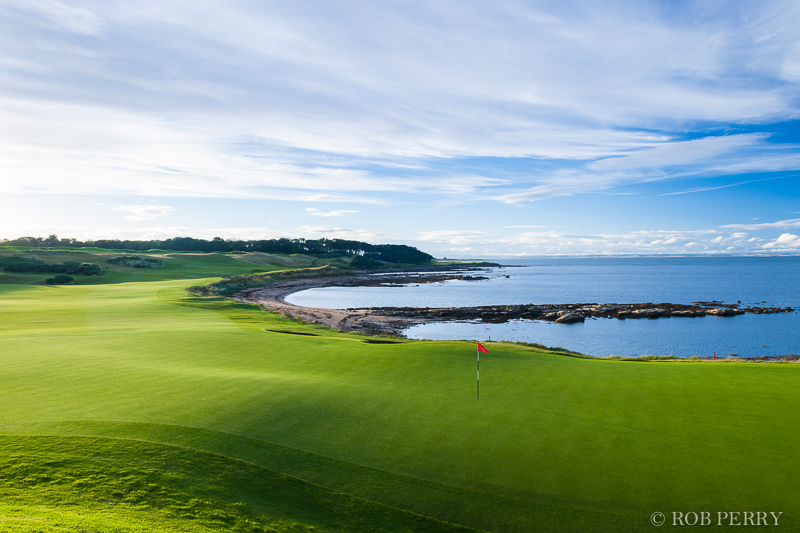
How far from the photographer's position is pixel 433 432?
855cm

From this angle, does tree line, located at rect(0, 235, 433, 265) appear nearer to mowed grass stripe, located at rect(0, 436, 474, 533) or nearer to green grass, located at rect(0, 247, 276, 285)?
green grass, located at rect(0, 247, 276, 285)

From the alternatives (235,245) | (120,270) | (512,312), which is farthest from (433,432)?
(235,245)

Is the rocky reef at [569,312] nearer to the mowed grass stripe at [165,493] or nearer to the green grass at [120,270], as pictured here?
the mowed grass stripe at [165,493]

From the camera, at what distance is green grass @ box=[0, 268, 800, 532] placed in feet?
21.8

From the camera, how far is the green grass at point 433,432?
262 inches

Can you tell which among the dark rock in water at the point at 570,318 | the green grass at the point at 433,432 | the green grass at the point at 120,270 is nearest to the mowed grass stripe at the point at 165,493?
the green grass at the point at 433,432

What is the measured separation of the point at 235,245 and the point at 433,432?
159 m

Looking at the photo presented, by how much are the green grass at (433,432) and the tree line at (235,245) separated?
13304 centimetres

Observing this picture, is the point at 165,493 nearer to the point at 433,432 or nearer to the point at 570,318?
the point at 433,432

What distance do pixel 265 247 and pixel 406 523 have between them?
15873 cm

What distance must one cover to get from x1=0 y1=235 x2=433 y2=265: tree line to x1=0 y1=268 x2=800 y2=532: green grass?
133 meters

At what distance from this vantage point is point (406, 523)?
6598mm

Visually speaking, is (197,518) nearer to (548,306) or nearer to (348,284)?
(548,306)

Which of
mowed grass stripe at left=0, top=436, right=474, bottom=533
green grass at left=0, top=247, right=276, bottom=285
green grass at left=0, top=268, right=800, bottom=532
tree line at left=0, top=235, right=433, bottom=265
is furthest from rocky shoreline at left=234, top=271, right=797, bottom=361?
tree line at left=0, top=235, right=433, bottom=265
